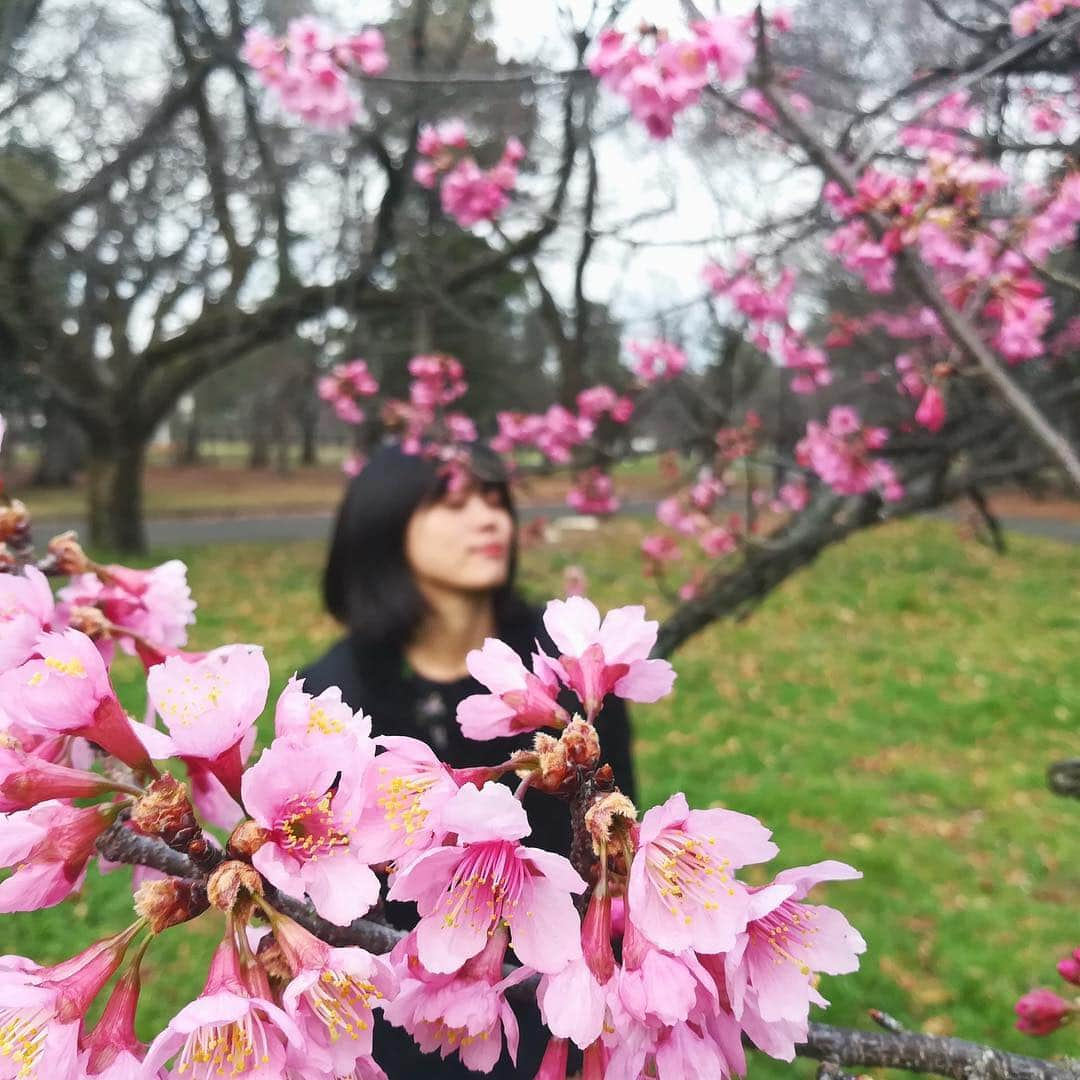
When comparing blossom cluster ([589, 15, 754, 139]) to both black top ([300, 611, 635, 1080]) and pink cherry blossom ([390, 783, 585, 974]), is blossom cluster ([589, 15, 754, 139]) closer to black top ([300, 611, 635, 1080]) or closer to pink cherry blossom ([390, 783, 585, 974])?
black top ([300, 611, 635, 1080])

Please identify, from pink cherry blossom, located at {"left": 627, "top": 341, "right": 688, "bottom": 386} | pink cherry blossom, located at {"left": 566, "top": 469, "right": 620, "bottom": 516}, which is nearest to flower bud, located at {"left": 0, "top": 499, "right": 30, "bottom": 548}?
pink cherry blossom, located at {"left": 627, "top": 341, "right": 688, "bottom": 386}

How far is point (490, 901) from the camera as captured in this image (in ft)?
2.05

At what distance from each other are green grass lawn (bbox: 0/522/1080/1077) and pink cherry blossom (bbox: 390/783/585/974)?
3.09m

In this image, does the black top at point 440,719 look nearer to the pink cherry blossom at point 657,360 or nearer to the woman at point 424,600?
the woman at point 424,600

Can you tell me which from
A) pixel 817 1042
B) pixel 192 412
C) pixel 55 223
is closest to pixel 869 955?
pixel 817 1042

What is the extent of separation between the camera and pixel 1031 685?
6.98 metres

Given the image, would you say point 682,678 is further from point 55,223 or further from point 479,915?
point 55,223

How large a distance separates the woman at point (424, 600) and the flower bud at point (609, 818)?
1597 millimetres

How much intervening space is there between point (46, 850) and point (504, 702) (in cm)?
35

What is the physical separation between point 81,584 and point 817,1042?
3.05ft

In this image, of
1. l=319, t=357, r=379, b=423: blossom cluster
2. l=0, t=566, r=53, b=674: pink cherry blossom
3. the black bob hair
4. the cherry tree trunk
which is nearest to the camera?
l=0, t=566, r=53, b=674: pink cherry blossom

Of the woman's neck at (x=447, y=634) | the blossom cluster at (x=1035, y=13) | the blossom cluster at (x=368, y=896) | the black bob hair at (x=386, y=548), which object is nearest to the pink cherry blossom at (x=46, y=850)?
the blossom cluster at (x=368, y=896)

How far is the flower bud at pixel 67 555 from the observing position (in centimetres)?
99

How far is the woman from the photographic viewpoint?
235cm
